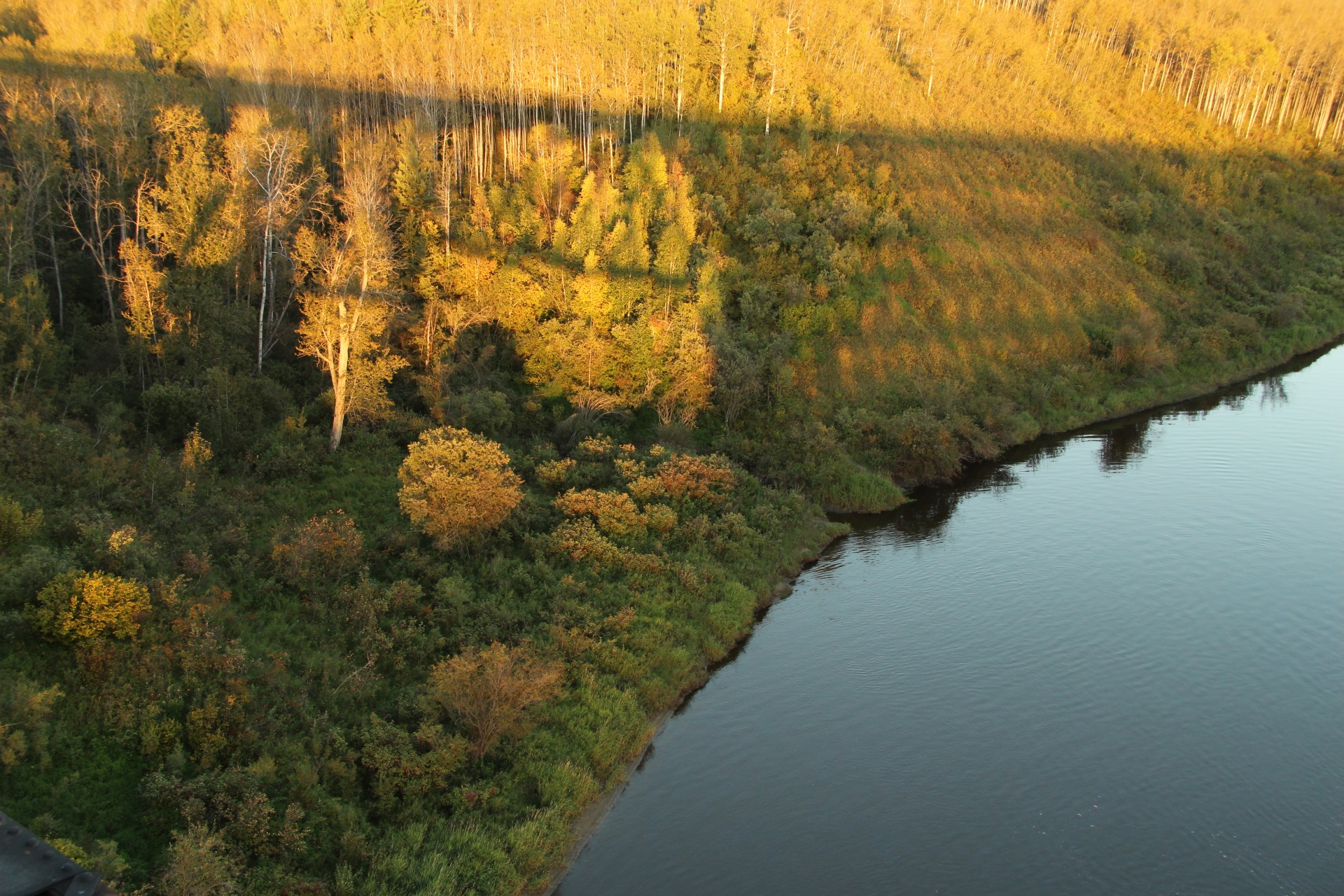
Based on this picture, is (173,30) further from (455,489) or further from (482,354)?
(455,489)

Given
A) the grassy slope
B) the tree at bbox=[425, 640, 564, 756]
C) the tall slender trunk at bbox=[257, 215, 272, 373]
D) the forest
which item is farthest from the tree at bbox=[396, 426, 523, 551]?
the grassy slope

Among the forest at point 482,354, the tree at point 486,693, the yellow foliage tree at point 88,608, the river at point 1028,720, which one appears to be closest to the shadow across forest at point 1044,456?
the river at point 1028,720

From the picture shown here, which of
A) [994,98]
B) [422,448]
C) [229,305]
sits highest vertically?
[994,98]

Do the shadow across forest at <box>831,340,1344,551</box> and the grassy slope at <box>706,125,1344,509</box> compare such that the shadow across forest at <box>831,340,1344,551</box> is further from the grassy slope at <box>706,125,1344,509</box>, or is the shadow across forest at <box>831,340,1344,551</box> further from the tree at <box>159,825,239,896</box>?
the tree at <box>159,825,239,896</box>

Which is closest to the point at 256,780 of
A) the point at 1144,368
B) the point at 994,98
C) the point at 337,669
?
the point at 337,669

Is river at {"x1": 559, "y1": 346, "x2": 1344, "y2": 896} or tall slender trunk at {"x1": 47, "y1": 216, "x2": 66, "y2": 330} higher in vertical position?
tall slender trunk at {"x1": 47, "y1": 216, "x2": 66, "y2": 330}

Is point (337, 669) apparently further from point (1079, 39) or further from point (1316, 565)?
point (1079, 39)

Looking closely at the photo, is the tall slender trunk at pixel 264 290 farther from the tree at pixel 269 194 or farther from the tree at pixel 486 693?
the tree at pixel 486 693

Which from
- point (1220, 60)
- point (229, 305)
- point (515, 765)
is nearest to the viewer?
point (515, 765)
